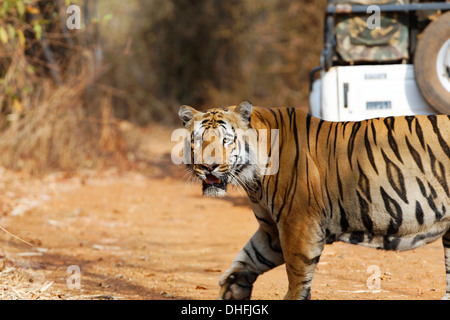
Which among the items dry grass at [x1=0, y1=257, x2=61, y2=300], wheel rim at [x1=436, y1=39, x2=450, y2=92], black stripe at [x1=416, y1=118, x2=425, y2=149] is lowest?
dry grass at [x1=0, y1=257, x2=61, y2=300]

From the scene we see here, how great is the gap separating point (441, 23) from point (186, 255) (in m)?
3.04

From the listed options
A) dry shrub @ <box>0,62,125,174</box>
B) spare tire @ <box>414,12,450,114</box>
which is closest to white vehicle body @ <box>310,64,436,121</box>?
spare tire @ <box>414,12,450,114</box>

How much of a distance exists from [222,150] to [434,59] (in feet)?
10.0

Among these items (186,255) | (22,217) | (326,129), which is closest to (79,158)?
(22,217)

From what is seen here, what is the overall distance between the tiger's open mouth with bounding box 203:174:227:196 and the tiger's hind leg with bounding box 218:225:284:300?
47 cm

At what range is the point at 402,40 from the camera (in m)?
6.67

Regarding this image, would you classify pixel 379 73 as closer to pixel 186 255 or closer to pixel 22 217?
pixel 186 255

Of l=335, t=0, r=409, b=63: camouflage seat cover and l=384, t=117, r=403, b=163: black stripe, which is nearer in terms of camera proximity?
l=384, t=117, r=403, b=163: black stripe

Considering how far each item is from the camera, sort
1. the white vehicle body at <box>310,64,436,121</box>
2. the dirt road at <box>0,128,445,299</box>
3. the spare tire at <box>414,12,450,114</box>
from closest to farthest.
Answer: the dirt road at <box>0,128,445,299</box>
the spare tire at <box>414,12,450,114</box>
the white vehicle body at <box>310,64,436,121</box>

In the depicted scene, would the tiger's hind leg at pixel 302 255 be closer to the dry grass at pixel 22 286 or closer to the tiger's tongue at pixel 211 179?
the tiger's tongue at pixel 211 179

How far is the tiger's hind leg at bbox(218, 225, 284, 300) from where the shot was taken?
163 inches

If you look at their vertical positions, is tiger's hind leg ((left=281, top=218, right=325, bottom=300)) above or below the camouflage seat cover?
below

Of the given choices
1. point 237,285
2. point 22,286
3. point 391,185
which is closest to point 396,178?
point 391,185

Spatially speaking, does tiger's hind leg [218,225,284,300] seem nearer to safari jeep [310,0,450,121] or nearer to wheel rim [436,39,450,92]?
safari jeep [310,0,450,121]
